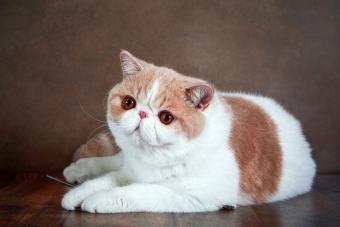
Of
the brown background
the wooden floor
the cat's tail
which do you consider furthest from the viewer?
the brown background

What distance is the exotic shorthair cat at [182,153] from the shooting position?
1.87 m

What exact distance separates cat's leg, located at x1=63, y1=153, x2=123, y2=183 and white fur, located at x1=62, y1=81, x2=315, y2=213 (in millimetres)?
240

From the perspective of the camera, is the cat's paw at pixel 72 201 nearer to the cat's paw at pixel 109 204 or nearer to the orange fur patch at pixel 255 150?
the cat's paw at pixel 109 204

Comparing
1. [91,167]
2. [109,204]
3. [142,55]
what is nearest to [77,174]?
[91,167]

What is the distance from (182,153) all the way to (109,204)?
339 millimetres

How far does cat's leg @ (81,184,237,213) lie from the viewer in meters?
1.87

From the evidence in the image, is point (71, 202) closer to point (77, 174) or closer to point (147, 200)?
point (147, 200)

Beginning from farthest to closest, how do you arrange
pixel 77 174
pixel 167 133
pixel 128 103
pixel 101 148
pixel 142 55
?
pixel 142 55
pixel 101 148
pixel 77 174
pixel 128 103
pixel 167 133

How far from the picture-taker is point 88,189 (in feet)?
6.61

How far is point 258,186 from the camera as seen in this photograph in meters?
2.16

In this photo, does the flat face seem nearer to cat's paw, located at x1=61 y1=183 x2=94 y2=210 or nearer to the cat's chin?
the cat's chin

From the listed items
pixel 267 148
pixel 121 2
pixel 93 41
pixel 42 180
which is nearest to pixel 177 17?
pixel 121 2

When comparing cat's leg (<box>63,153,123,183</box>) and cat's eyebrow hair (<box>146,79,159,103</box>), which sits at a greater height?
cat's eyebrow hair (<box>146,79,159,103</box>)

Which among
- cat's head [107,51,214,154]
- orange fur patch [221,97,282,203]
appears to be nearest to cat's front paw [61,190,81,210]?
cat's head [107,51,214,154]
